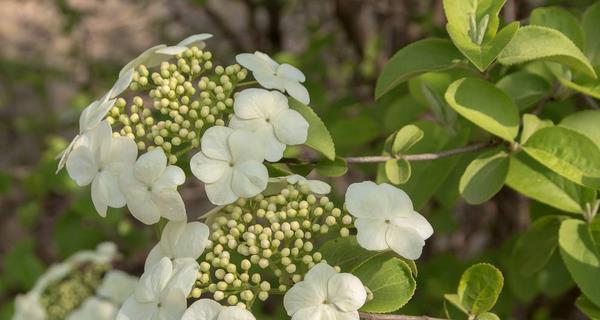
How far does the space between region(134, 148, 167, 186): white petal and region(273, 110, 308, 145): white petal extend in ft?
0.50

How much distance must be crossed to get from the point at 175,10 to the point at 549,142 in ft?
10.4

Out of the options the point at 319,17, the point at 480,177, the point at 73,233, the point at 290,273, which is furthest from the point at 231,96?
the point at 319,17

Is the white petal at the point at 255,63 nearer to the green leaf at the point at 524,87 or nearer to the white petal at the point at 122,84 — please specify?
the white petal at the point at 122,84

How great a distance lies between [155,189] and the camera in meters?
0.91

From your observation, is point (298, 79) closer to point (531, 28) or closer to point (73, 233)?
point (531, 28)

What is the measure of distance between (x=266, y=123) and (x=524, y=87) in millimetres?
463

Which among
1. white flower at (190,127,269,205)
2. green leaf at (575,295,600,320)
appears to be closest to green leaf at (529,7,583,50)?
green leaf at (575,295,600,320)

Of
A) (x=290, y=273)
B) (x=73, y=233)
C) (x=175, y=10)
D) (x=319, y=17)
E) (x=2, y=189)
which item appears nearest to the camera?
(x=290, y=273)

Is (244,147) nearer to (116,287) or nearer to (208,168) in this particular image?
(208,168)

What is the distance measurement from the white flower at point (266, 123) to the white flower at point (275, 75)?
0.14ft

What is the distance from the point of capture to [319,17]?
3459 mm

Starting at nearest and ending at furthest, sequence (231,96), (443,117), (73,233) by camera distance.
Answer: (231,96) → (443,117) → (73,233)

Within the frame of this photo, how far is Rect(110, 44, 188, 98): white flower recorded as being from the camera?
101 cm

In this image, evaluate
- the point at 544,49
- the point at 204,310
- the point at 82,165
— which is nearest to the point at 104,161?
the point at 82,165
